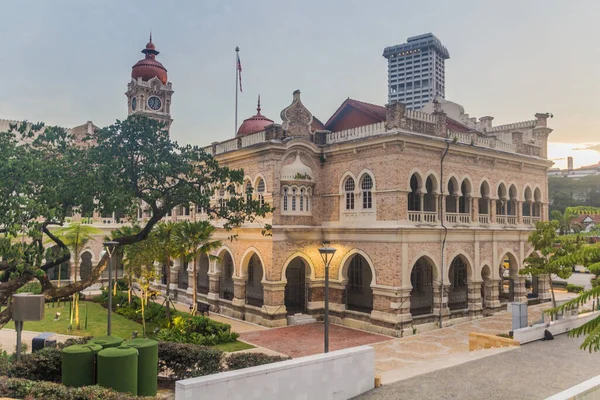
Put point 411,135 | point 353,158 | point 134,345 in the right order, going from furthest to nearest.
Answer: point 353,158 < point 411,135 < point 134,345

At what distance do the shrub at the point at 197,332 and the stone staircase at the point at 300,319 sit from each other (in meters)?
3.67

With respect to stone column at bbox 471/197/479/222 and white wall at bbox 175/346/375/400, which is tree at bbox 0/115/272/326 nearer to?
white wall at bbox 175/346/375/400

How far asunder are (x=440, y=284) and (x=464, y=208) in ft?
19.0

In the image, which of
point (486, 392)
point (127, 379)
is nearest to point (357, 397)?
point (486, 392)

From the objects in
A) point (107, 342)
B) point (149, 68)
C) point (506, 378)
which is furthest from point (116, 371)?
point (149, 68)

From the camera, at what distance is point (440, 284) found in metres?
23.3

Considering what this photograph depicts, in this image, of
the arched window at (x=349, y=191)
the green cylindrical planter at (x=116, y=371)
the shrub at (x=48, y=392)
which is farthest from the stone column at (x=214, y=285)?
the shrub at (x=48, y=392)

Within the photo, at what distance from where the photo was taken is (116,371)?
10984mm

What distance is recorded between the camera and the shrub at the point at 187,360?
41.9ft

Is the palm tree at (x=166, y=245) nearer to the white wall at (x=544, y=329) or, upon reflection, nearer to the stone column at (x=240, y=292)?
the stone column at (x=240, y=292)

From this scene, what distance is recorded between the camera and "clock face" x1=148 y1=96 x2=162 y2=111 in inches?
1920

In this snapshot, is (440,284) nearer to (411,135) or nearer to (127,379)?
(411,135)

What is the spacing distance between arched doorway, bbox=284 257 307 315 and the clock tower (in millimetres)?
26979

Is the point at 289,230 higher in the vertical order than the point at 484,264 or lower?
higher
